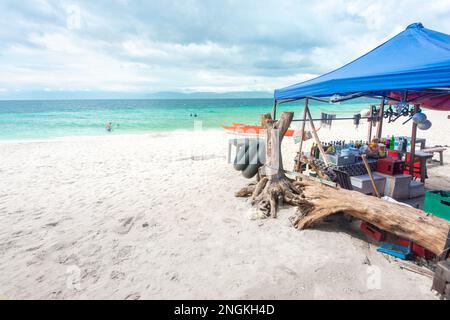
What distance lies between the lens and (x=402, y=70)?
3.28 meters

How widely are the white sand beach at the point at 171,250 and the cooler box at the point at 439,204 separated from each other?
107 cm

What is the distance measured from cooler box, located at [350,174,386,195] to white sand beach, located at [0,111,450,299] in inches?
49.4

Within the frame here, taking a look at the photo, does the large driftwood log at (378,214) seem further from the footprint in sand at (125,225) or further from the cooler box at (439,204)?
the footprint in sand at (125,225)

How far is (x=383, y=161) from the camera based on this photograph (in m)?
5.41

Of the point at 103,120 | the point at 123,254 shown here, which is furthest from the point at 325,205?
the point at 103,120

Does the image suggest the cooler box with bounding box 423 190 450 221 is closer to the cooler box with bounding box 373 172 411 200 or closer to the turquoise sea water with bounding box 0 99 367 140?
the cooler box with bounding box 373 172 411 200

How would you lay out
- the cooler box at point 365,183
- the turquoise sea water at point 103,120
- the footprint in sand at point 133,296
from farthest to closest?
the turquoise sea water at point 103,120, the cooler box at point 365,183, the footprint in sand at point 133,296

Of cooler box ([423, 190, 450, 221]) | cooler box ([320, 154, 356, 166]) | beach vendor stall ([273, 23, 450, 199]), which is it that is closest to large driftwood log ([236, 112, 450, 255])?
cooler box ([423, 190, 450, 221])

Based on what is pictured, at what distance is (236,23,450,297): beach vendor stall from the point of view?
304cm

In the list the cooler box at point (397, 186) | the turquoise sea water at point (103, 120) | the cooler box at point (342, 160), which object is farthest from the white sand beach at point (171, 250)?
the turquoise sea water at point (103, 120)

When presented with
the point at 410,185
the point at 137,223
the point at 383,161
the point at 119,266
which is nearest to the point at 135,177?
the point at 137,223

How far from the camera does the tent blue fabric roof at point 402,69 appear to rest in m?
2.96

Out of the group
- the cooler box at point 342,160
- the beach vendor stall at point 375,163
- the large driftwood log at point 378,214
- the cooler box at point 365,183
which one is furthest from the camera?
the cooler box at point 342,160

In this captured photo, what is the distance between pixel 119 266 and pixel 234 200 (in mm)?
2742
